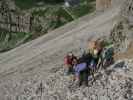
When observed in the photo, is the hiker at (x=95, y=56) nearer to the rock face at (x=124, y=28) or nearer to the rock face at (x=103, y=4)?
the rock face at (x=124, y=28)

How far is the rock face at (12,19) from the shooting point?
47481 mm

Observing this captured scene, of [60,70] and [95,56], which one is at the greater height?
[95,56]

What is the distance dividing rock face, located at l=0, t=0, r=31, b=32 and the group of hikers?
978 inches

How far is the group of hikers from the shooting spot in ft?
69.9

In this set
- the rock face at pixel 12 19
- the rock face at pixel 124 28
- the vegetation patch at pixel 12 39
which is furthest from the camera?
the rock face at pixel 12 19

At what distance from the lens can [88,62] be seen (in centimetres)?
2167

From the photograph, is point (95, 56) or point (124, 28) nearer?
point (95, 56)

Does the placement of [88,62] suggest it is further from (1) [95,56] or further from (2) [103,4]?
(2) [103,4]

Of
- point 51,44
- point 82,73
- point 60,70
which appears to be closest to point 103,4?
point 51,44

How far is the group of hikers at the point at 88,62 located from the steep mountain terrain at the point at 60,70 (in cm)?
33

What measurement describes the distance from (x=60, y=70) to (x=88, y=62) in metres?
2.70

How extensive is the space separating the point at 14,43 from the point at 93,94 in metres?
24.9

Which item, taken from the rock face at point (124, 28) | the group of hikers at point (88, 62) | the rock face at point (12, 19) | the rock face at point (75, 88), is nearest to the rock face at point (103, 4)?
the rock face at point (12, 19)

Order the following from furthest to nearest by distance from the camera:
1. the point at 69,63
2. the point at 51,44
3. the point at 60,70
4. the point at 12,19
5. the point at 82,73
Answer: the point at 12,19 < the point at 51,44 < the point at 60,70 < the point at 69,63 < the point at 82,73
